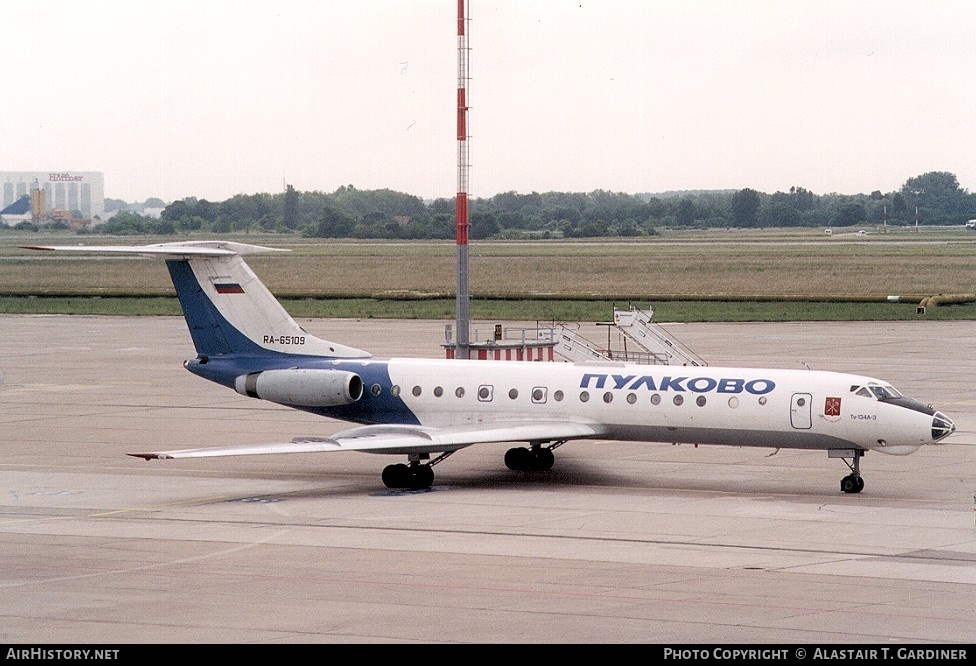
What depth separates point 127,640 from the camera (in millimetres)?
16703

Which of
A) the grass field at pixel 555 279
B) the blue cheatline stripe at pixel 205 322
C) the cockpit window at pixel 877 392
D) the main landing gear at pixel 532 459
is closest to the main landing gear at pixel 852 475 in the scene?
the cockpit window at pixel 877 392

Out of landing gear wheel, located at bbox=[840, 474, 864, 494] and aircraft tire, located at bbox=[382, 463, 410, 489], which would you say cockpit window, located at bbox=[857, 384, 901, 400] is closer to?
landing gear wheel, located at bbox=[840, 474, 864, 494]

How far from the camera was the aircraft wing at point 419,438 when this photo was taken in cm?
2852

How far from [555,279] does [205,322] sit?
3084 inches

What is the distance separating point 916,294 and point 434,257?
57349mm

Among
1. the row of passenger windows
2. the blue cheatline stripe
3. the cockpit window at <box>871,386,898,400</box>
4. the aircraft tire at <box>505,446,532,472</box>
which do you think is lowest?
the aircraft tire at <box>505,446,532,472</box>

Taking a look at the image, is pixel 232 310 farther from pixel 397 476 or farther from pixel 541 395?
pixel 541 395

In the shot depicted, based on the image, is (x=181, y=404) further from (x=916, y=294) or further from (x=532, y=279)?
(x=532, y=279)

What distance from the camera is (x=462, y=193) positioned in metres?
40.5

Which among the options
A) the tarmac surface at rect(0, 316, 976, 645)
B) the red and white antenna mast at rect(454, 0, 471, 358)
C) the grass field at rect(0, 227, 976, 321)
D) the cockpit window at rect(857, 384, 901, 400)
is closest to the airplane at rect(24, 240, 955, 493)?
the cockpit window at rect(857, 384, 901, 400)

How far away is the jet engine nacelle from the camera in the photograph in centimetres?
3119

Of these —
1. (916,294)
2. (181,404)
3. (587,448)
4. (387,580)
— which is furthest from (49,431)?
(916,294)

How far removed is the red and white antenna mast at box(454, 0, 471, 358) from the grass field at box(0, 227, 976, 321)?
12.2 metres

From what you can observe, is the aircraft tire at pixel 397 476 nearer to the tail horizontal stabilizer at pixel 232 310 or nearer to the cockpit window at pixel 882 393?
the tail horizontal stabilizer at pixel 232 310
